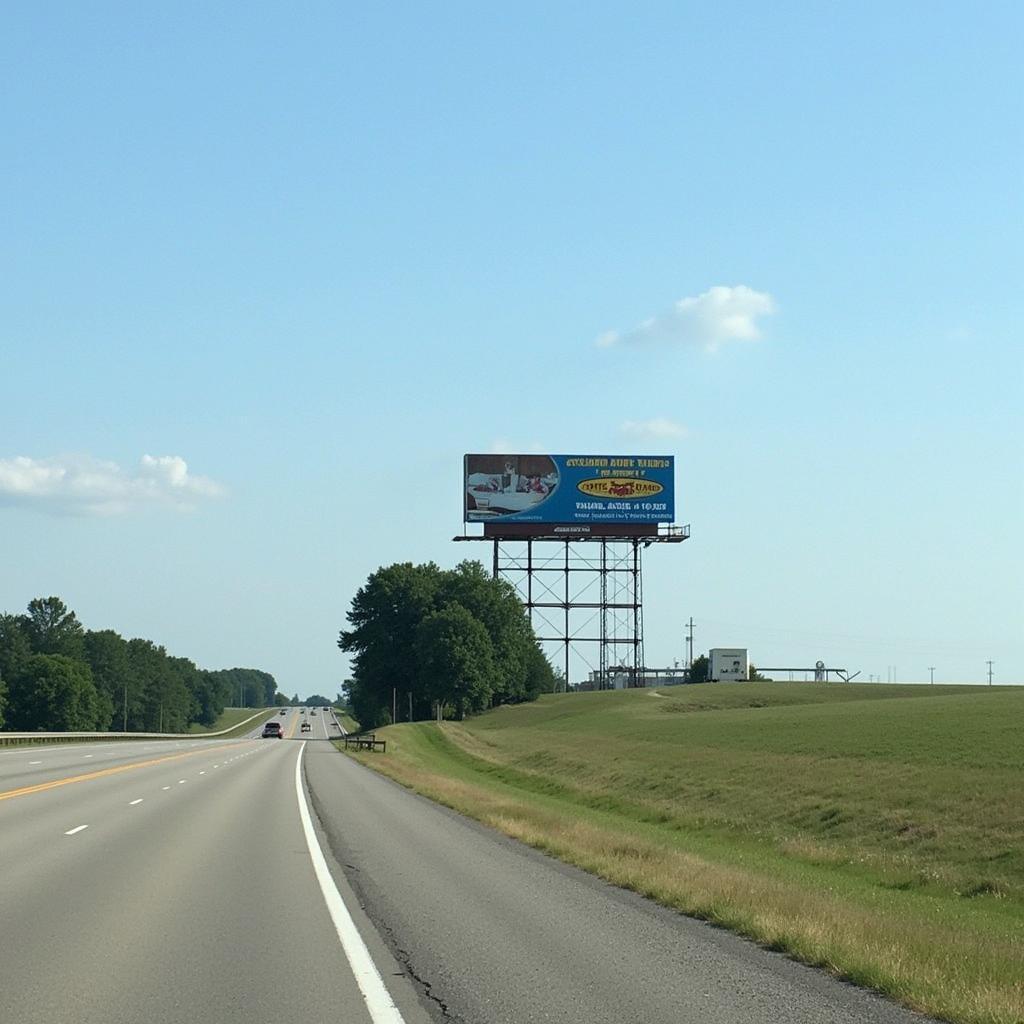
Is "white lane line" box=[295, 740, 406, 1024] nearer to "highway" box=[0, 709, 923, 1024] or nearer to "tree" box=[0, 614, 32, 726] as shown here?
"highway" box=[0, 709, 923, 1024]

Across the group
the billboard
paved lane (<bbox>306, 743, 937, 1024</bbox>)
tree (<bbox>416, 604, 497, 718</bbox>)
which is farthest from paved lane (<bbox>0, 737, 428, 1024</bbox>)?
tree (<bbox>416, 604, 497, 718</bbox>)

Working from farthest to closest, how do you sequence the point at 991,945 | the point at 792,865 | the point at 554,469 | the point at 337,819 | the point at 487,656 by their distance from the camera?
the point at 487,656, the point at 554,469, the point at 337,819, the point at 792,865, the point at 991,945

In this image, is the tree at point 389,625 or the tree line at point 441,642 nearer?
the tree line at point 441,642

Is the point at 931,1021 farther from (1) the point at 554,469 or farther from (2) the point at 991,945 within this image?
(1) the point at 554,469

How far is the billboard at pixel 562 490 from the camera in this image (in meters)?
114

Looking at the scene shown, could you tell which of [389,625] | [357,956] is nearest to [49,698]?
[389,625]

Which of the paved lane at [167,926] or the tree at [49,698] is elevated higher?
the tree at [49,698]

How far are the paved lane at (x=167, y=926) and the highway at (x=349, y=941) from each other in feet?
0.10

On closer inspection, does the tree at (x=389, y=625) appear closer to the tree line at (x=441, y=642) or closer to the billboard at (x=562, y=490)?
the tree line at (x=441, y=642)

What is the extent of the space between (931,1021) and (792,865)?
17.2 m

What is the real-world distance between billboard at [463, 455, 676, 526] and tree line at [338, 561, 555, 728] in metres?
15.4

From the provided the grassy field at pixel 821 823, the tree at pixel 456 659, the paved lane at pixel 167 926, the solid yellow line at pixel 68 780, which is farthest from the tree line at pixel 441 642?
the paved lane at pixel 167 926

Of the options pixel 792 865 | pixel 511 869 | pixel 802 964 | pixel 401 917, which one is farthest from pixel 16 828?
pixel 802 964

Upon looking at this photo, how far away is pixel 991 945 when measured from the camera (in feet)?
44.2
